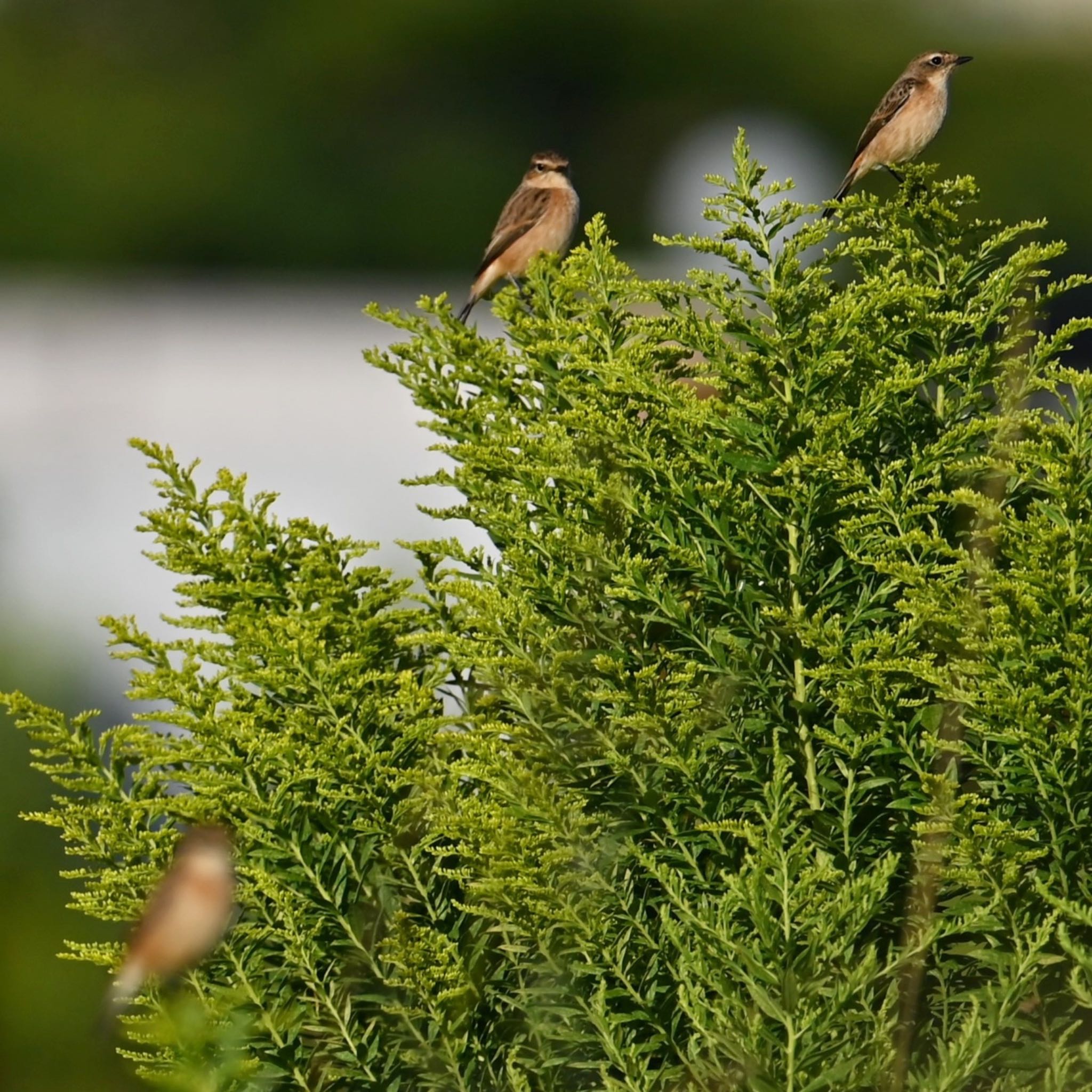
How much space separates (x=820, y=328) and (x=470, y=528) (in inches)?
478

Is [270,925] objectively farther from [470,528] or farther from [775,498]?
[470,528]

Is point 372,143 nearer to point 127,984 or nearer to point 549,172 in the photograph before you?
point 549,172

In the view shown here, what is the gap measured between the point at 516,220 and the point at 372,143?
10370 millimetres

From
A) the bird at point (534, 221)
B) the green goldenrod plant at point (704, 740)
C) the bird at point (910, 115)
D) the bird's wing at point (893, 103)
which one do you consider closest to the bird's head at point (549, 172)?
the bird at point (534, 221)

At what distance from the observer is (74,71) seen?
16.7 m

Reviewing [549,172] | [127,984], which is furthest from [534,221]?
[127,984]

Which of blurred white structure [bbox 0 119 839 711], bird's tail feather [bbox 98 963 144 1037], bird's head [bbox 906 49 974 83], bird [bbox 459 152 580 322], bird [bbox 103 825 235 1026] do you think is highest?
blurred white structure [bbox 0 119 839 711]

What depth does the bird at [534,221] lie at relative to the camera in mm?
6852

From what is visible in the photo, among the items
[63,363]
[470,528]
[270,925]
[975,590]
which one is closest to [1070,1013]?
[975,590]

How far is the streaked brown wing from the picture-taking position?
269 inches

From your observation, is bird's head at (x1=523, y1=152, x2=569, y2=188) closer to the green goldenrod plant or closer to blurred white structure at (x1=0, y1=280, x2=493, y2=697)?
the green goldenrod plant

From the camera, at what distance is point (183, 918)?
1877mm

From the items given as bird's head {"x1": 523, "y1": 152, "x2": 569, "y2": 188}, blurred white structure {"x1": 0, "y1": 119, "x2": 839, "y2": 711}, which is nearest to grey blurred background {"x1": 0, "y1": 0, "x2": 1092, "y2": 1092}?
blurred white structure {"x1": 0, "y1": 119, "x2": 839, "y2": 711}

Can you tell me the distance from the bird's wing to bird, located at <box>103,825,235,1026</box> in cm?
338
